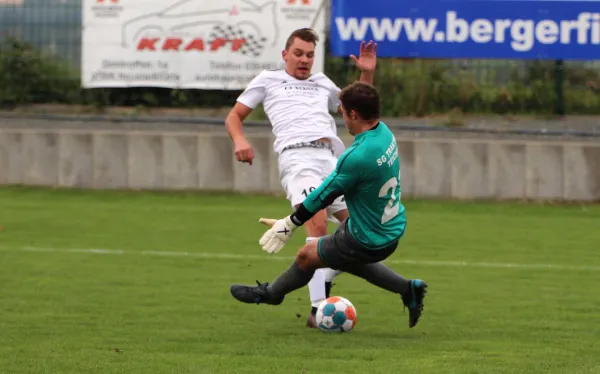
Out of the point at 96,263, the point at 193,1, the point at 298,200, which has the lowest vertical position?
the point at 96,263

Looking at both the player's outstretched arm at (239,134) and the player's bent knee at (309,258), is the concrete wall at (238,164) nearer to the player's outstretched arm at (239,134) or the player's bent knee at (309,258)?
the player's outstretched arm at (239,134)

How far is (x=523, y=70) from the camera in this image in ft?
59.7

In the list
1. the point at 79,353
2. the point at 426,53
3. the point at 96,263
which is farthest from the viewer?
the point at 426,53

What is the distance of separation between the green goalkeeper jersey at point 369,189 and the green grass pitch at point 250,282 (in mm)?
692

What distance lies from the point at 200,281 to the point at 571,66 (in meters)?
8.55

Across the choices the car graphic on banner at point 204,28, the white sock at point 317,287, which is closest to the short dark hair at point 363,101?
the white sock at point 317,287

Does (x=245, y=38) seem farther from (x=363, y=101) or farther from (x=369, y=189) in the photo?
(x=369, y=189)

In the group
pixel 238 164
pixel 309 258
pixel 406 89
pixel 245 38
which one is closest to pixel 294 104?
pixel 309 258

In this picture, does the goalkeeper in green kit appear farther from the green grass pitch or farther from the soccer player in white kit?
the soccer player in white kit

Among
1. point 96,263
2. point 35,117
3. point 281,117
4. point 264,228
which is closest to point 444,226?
point 264,228

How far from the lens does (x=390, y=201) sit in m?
8.19

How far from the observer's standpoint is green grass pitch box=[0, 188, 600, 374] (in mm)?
7840

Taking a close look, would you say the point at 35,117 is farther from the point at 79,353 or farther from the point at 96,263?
the point at 79,353

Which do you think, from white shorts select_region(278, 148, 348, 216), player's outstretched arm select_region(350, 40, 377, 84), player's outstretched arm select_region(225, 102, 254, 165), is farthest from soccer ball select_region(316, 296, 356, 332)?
player's outstretched arm select_region(350, 40, 377, 84)
